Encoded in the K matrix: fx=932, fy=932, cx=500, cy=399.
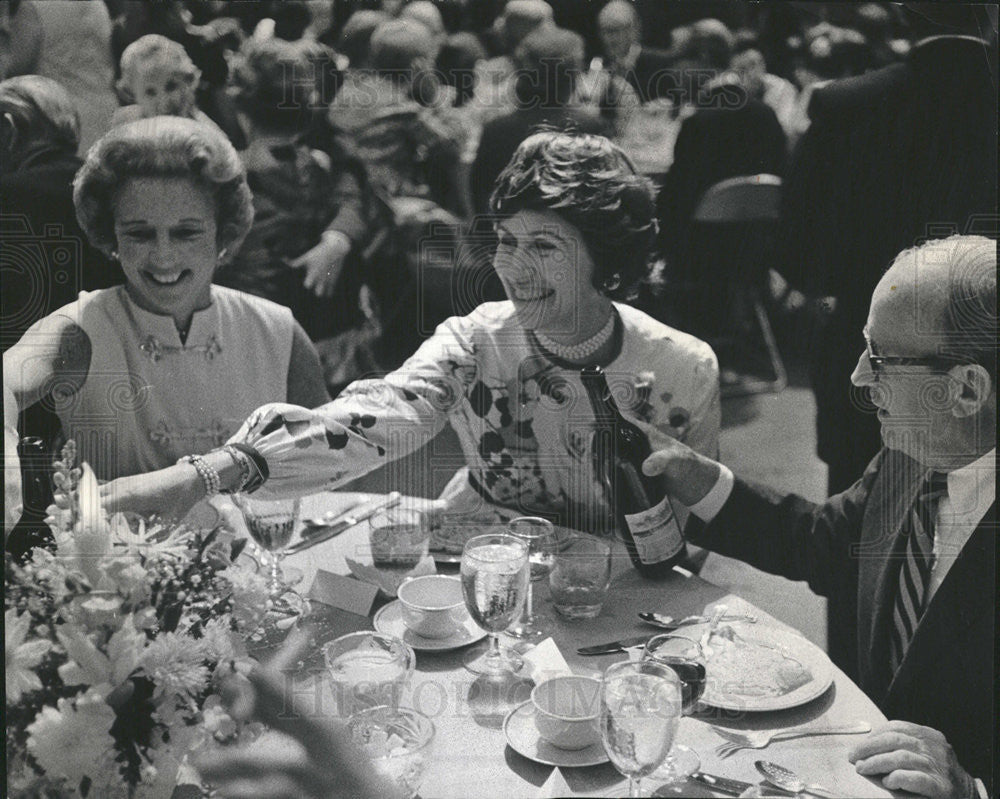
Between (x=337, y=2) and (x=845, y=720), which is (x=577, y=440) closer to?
(x=845, y=720)

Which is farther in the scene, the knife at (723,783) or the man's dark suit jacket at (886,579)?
the man's dark suit jacket at (886,579)

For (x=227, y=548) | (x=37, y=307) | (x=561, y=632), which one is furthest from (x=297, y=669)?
(x=37, y=307)

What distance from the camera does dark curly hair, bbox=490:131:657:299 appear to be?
1.55m

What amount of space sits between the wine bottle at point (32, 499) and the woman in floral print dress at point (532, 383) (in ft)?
0.34

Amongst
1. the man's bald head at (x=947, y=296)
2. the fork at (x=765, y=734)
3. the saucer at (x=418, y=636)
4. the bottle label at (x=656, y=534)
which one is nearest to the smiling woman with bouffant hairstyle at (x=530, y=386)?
the bottle label at (x=656, y=534)

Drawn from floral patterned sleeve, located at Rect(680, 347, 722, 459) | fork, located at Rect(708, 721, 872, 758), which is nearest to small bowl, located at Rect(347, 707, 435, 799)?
fork, located at Rect(708, 721, 872, 758)

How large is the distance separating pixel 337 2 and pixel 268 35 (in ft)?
0.41

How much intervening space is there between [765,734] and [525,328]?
30.3 inches

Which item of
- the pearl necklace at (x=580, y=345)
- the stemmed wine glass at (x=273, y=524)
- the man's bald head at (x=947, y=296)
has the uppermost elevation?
the man's bald head at (x=947, y=296)

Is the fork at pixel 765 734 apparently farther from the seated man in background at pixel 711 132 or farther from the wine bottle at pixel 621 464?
the seated man in background at pixel 711 132

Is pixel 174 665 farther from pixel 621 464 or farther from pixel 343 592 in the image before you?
pixel 621 464

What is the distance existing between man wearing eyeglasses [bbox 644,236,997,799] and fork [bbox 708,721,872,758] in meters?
0.22

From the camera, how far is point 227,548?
4.56 feet

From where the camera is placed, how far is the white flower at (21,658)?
1.05m
